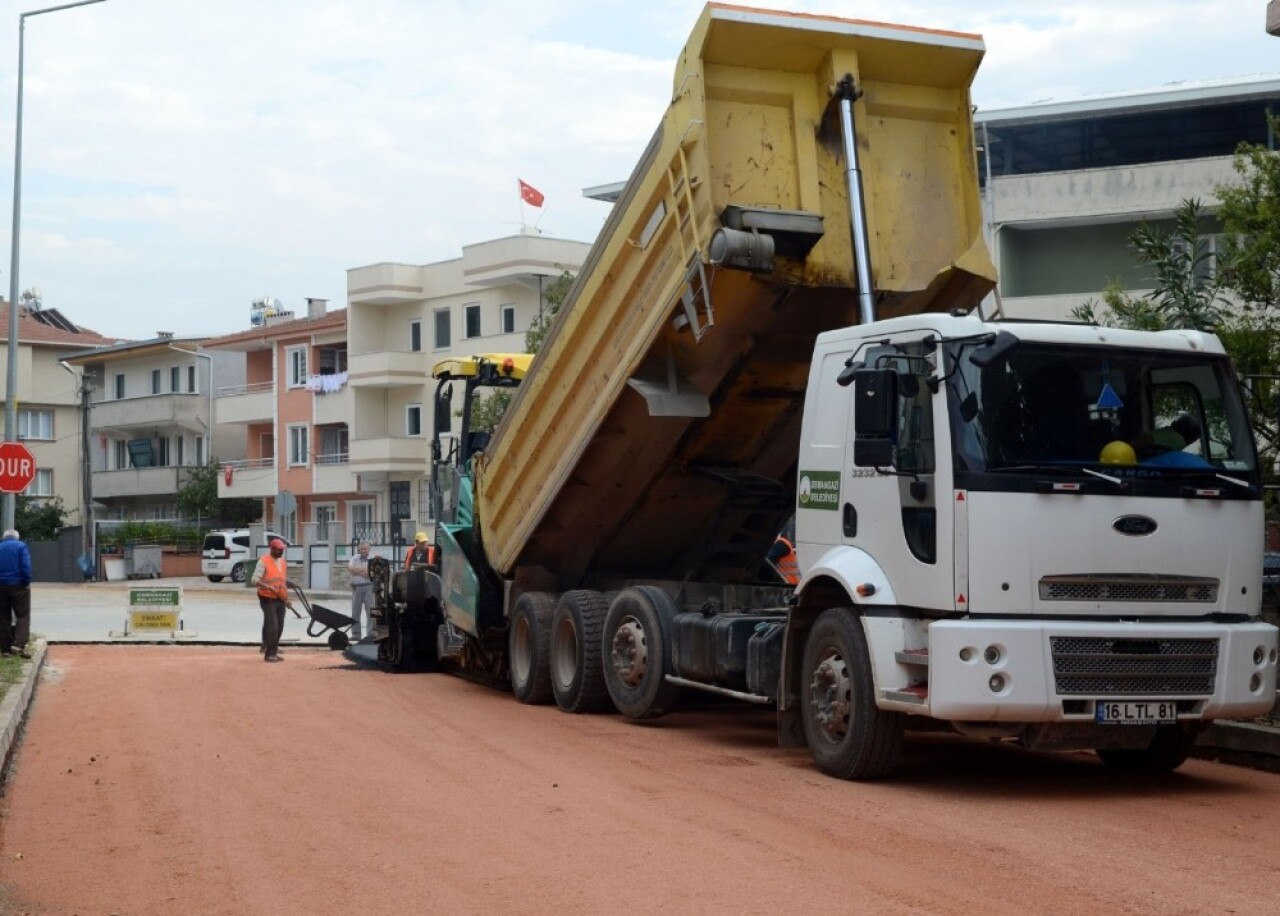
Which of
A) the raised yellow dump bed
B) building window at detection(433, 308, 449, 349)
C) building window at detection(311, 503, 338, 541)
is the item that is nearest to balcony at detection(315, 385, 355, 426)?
building window at detection(311, 503, 338, 541)

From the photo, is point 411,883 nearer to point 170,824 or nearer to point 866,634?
point 170,824

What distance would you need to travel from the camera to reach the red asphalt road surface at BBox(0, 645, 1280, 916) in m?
7.01

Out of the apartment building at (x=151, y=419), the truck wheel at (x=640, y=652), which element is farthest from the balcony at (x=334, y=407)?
the truck wheel at (x=640, y=652)

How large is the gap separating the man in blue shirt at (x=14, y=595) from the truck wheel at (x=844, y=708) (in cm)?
1258

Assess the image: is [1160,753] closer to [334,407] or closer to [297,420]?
[334,407]

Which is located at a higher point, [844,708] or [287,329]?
[287,329]

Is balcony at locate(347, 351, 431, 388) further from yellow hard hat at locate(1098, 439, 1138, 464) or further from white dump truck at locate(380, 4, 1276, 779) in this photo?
yellow hard hat at locate(1098, 439, 1138, 464)

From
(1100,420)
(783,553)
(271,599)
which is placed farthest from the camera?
(271,599)

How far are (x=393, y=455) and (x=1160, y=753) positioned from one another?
47.6m

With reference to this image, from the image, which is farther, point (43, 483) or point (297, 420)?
point (43, 483)

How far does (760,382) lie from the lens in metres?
12.4

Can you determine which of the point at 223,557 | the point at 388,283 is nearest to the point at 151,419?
the point at 223,557

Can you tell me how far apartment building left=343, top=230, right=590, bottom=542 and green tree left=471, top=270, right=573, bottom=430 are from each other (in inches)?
57.1

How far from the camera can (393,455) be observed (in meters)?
56.6
